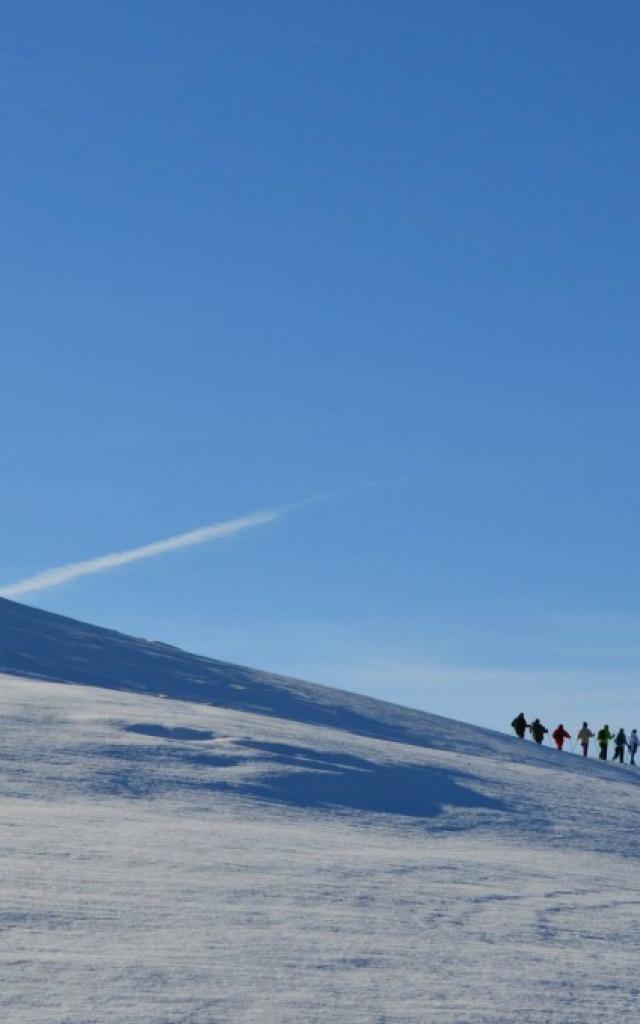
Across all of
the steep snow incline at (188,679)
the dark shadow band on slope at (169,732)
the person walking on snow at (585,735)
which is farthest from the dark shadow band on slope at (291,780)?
the person walking on snow at (585,735)

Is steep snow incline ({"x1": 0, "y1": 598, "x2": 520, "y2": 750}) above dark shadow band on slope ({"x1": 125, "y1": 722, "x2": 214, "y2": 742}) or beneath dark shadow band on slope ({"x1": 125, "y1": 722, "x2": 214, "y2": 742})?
above

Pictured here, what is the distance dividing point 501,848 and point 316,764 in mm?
4199

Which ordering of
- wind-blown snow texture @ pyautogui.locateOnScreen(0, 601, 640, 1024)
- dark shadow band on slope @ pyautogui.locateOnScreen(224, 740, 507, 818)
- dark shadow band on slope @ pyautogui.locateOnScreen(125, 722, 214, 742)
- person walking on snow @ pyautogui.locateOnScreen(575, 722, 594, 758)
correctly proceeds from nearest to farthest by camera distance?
wind-blown snow texture @ pyautogui.locateOnScreen(0, 601, 640, 1024)
dark shadow band on slope @ pyautogui.locateOnScreen(224, 740, 507, 818)
dark shadow band on slope @ pyautogui.locateOnScreen(125, 722, 214, 742)
person walking on snow @ pyautogui.locateOnScreen(575, 722, 594, 758)

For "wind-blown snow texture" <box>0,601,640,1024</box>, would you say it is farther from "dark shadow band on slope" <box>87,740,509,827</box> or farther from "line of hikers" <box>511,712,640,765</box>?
"line of hikers" <box>511,712,640,765</box>

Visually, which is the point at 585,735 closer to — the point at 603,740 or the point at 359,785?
the point at 603,740

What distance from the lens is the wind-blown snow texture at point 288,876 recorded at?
8.30 meters

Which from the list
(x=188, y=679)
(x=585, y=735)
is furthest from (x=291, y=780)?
(x=585, y=735)

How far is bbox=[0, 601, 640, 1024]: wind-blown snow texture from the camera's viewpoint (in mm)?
8297

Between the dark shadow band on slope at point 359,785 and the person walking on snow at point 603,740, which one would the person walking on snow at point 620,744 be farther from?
the dark shadow band on slope at point 359,785

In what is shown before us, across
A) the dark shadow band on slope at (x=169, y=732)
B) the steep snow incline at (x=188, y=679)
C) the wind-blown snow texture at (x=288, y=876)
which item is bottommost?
the wind-blown snow texture at (x=288, y=876)

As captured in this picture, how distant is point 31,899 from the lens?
380 inches

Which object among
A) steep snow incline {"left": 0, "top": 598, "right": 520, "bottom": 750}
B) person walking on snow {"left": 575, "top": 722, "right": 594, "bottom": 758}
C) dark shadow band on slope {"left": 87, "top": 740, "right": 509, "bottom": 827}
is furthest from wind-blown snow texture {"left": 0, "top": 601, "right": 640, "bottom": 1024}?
person walking on snow {"left": 575, "top": 722, "right": 594, "bottom": 758}

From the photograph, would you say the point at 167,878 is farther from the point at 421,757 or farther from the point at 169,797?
the point at 421,757

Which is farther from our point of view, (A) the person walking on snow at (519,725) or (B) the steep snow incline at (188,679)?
(A) the person walking on snow at (519,725)
